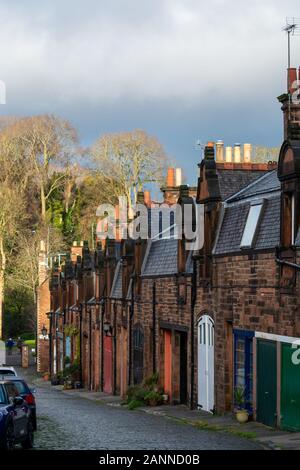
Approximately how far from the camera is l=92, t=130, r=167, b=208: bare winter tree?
257ft

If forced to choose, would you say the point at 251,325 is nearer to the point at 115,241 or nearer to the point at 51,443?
the point at 51,443

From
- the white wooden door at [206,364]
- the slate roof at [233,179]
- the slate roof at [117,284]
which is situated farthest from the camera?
the slate roof at [117,284]

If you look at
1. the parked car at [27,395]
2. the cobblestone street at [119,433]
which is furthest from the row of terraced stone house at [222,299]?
the parked car at [27,395]

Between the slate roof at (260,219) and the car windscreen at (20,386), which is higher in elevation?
the slate roof at (260,219)

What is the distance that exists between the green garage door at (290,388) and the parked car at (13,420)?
20.4 ft

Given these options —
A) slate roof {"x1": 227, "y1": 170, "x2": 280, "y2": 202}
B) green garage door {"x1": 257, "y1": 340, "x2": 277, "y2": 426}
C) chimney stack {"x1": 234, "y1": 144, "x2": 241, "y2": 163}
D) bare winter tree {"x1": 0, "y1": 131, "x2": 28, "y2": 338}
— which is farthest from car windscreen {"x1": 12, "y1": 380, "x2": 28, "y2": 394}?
bare winter tree {"x1": 0, "y1": 131, "x2": 28, "y2": 338}

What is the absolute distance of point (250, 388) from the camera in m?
25.6

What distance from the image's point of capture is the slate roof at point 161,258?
3394 centimetres

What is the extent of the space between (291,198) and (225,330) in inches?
225

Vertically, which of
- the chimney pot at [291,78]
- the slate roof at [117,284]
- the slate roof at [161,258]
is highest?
the chimney pot at [291,78]

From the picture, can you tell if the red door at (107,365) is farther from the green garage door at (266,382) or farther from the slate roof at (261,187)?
the green garage door at (266,382)

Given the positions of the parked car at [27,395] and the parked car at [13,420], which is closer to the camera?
the parked car at [13,420]

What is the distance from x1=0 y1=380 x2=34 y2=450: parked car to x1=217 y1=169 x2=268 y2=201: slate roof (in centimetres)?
1112
